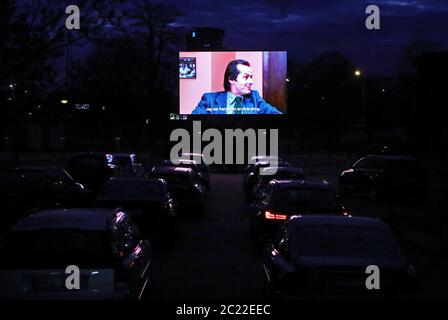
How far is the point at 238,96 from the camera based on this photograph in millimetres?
49750

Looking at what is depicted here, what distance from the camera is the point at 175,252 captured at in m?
15.2

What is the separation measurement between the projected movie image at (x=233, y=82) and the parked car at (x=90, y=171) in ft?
74.3

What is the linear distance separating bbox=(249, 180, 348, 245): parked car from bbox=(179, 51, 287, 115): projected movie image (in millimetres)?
34857

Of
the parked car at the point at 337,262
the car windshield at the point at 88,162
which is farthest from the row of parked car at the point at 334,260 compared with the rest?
the car windshield at the point at 88,162

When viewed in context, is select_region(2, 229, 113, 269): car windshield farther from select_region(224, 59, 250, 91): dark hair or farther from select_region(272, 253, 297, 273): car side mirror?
select_region(224, 59, 250, 91): dark hair

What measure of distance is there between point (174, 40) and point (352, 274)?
202 ft

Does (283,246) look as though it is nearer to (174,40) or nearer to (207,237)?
(207,237)

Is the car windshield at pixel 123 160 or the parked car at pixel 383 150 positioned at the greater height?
the car windshield at pixel 123 160

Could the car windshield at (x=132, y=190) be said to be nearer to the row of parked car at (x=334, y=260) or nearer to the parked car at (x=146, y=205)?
the parked car at (x=146, y=205)

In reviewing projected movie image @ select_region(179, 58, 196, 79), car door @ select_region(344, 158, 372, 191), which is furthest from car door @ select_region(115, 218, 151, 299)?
projected movie image @ select_region(179, 58, 196, 79)

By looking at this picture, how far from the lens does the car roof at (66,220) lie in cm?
820

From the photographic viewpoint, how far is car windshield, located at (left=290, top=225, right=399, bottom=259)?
808 cm

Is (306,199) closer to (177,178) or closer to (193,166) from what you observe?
(177,178)

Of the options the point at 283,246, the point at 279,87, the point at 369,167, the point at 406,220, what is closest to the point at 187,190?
the point at 406,220
